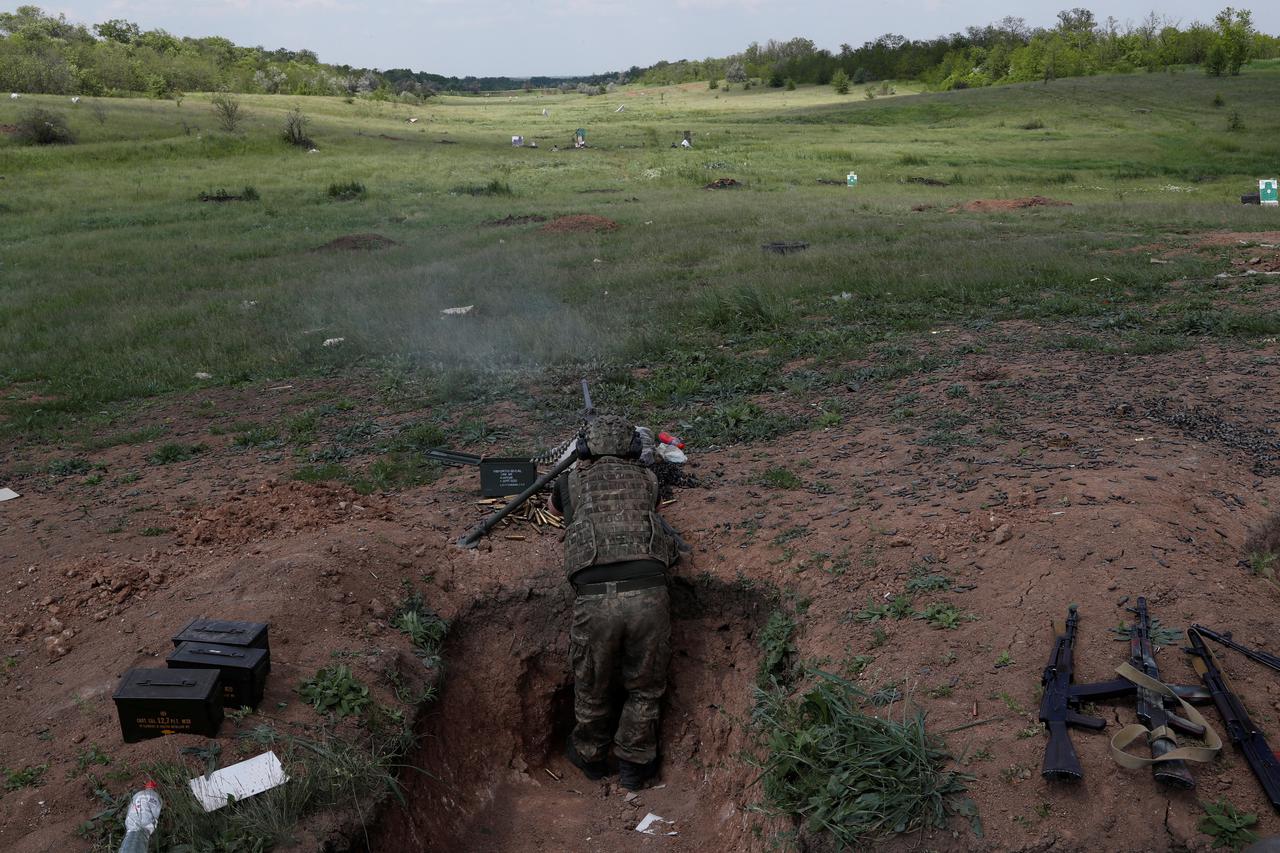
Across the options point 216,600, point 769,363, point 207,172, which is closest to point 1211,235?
point 769,363

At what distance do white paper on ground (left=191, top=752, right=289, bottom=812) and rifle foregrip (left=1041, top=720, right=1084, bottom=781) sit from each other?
292 cm

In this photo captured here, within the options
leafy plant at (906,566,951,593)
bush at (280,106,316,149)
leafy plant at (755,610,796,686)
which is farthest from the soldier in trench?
bush at (280,106,316,149)

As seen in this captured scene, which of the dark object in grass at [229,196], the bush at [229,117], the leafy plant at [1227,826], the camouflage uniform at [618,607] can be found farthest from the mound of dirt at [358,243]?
the bush at [229,117]

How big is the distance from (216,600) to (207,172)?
79.0ft

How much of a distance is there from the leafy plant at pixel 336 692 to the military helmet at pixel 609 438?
1.83 meters

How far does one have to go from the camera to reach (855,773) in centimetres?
354

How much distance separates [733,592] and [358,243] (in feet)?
40.1

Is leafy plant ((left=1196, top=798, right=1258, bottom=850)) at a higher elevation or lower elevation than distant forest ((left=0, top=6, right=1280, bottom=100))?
lower

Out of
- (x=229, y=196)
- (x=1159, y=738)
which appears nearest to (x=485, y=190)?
(x=229, y=196)

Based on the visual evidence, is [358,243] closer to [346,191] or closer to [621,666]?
[346,191]

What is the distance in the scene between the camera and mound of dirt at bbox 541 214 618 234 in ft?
52.8

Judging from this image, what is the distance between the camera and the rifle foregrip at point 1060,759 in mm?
3221

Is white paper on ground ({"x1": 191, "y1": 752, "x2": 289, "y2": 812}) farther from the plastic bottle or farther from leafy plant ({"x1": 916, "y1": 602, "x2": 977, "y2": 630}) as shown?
leafy plant ({"x1": 916, "y1": 602, "x2": 977, "y2": 630})

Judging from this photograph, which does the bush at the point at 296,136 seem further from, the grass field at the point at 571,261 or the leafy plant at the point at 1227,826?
the leafy plant at the point at 1227,826
